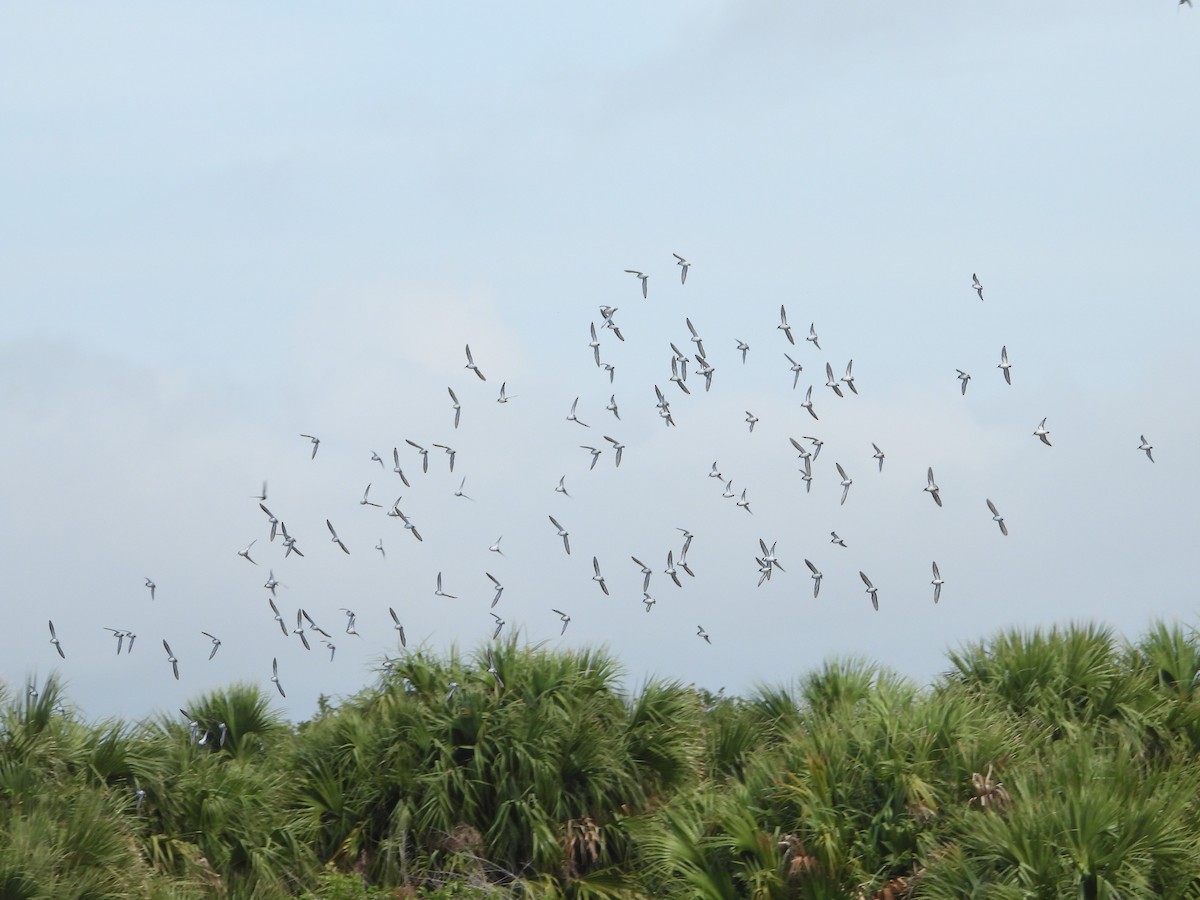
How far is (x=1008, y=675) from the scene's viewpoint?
19.2 m

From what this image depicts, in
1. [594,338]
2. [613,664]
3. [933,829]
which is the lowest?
[933,829]

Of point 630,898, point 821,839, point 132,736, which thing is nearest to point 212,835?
point 132,736

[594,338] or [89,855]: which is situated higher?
[594,338]

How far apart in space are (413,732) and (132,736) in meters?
Result: 3.26

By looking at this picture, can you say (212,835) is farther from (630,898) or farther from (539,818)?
(630,898)

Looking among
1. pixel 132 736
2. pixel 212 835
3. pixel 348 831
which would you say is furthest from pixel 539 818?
pixel 132 736

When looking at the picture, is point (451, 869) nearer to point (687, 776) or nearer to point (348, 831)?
point (348, 831)

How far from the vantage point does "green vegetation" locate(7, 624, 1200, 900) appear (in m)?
15.1

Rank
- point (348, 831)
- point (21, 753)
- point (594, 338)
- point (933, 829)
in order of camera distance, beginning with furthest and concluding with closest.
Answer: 1. point (594, 338)
2. point (348, 831)
3. point (21, 753)
4. point (933, 829)

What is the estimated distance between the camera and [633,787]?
18.5 metres

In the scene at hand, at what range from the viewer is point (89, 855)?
52.2ft

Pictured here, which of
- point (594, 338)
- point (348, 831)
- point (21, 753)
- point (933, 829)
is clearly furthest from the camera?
point (594, 338)

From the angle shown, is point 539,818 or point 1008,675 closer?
point 539,818

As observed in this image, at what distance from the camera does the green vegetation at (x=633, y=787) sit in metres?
15.1
